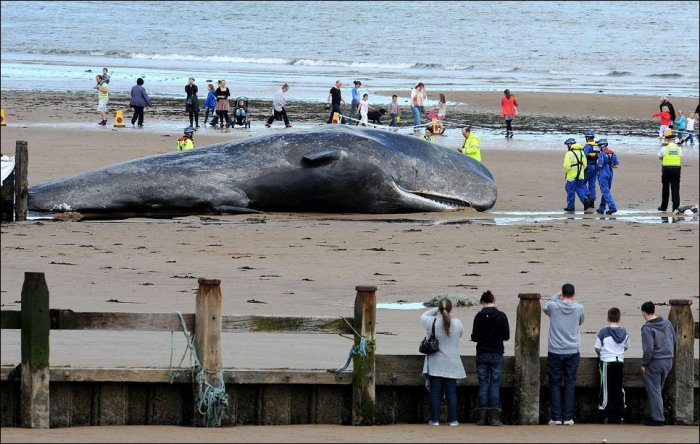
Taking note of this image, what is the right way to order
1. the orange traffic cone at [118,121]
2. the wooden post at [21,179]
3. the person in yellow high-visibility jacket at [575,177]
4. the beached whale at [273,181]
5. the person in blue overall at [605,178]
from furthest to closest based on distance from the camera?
the orange traffic cone at [118,121], the person in yellow high-visibility jacket at [575,177], the person in blue overall at [605,178], the beached whale at [273,181], the wooden post at [21,179]

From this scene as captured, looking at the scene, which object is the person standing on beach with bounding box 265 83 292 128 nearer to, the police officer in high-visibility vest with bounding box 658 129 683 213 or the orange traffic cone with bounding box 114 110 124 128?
the orange traffic cone with bounding box 114 110 124 128

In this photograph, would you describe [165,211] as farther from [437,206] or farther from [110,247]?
[437,206]

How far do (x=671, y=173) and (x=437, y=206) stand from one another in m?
4.65

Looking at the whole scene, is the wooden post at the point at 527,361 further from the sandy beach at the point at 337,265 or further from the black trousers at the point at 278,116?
the black trousers at the point at 278,116

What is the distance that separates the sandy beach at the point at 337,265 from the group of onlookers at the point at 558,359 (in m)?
0.44

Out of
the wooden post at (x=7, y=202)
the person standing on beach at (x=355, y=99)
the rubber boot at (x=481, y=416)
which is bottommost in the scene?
the rubber boot at (x=481, y=416)

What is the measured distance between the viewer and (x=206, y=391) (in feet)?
33.8

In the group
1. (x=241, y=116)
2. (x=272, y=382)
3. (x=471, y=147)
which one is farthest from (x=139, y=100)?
(x=272, y=382)

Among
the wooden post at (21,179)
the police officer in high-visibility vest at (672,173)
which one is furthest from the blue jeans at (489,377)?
the police officer in high-visibility vest at (672,173)

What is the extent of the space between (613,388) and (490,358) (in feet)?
4.01

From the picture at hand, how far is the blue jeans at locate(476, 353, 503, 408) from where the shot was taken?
10766 millimetres

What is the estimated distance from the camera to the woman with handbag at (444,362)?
1063 centimetres

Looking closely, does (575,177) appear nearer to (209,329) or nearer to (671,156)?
(671,156)

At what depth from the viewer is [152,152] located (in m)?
30.4
